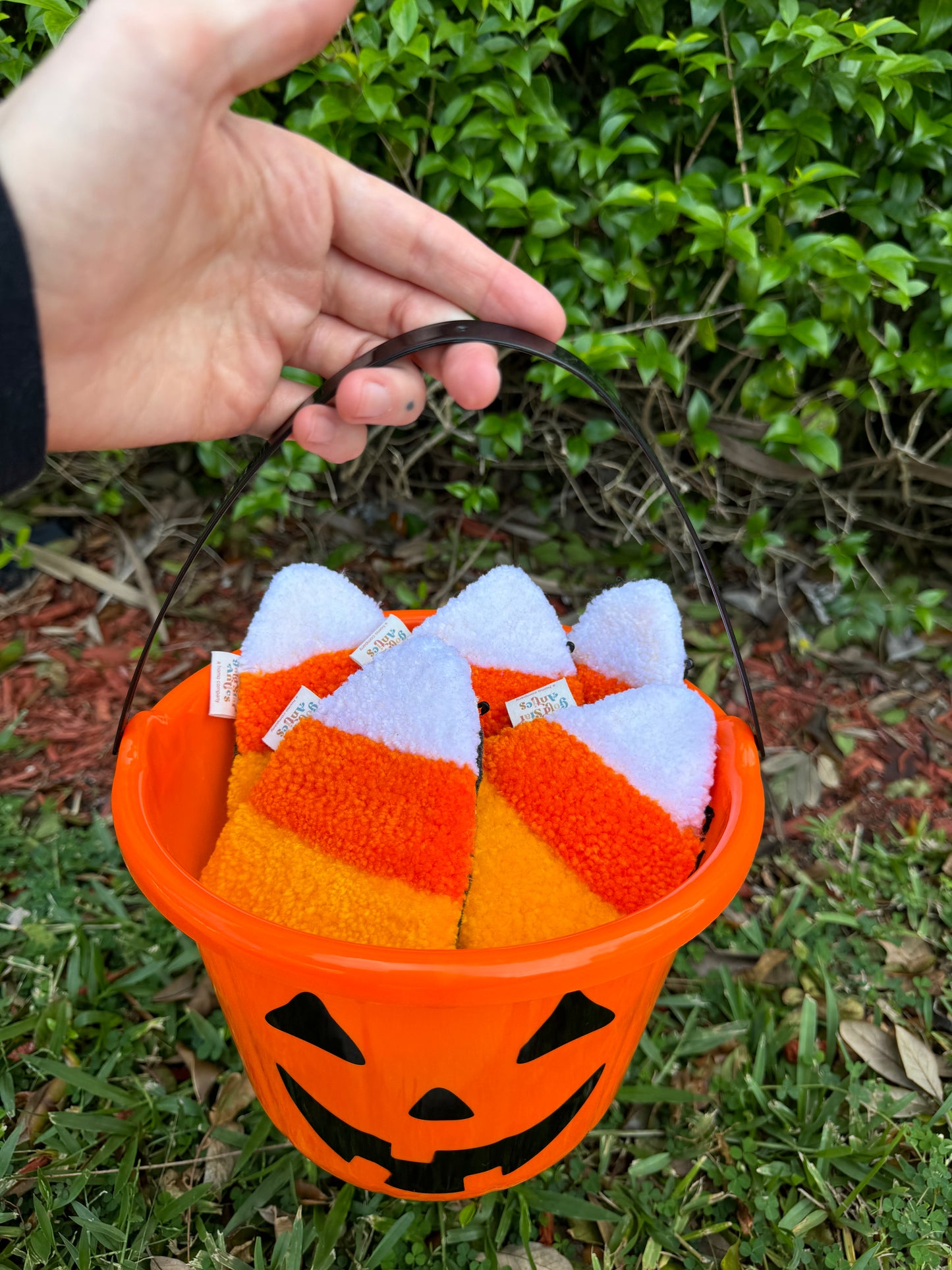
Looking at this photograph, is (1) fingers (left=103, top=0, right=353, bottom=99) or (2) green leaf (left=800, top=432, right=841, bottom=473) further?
(2) green leaf (left=800, top=432, right=841, bottom=473)

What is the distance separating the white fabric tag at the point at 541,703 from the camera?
961 mm

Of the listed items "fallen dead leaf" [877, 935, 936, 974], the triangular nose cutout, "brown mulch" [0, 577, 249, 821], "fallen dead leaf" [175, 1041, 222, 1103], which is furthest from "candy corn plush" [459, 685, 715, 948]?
"brown mulch" [0, 577, 249, 821]

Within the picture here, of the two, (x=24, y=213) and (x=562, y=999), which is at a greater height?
(x=24, y=213)

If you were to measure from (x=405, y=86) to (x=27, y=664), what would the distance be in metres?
1.21

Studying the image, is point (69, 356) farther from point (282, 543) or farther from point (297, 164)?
point (282, 543)

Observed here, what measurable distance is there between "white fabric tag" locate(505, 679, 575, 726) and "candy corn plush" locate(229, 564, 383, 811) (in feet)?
0.69

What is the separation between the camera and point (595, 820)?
0.83m

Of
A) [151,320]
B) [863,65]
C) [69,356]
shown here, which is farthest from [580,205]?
[69,356]

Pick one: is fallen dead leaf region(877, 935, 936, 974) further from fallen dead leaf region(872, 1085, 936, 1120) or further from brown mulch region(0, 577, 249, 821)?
brown mulch region(0, 577, 249, 821)

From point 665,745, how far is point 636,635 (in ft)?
0.64

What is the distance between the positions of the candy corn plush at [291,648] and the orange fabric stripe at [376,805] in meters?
0.11

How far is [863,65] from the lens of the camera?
1.16 metres

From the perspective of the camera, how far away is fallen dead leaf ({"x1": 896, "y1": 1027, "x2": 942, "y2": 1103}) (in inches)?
42.3

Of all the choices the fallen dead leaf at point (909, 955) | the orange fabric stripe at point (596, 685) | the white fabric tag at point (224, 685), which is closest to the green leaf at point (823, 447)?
the orange fabric stripe at point (596, 685)
